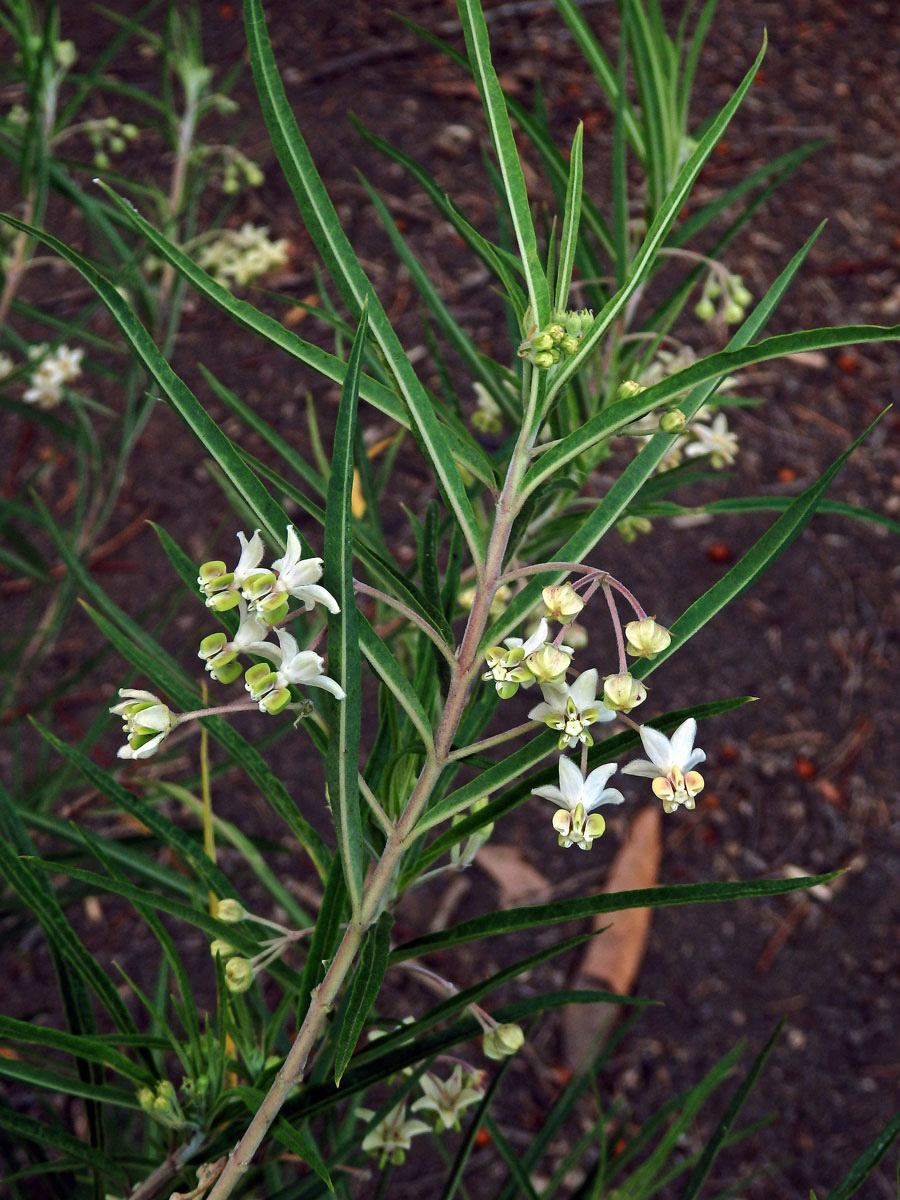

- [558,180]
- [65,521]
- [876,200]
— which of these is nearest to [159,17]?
[65,521]

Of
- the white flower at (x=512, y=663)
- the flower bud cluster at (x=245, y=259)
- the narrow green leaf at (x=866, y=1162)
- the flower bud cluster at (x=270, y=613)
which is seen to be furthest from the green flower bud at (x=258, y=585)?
the flower bud cluster at (x=245, y=259)

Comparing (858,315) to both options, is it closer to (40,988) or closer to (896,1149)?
(896,1149)

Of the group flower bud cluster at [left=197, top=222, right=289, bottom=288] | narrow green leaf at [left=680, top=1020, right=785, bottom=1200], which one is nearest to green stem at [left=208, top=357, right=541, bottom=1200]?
narrow green leaf at [left=680, top=1020, right=785, bottom=1200]

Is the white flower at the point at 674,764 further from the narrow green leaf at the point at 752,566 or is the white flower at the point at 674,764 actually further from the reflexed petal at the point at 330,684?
the reflexed petal at the point at 330,684

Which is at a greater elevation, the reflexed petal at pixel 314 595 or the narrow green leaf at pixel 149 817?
the reflexed petal at pixel 314 595

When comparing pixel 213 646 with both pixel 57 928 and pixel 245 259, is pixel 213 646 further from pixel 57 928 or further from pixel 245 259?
pixel 245 259

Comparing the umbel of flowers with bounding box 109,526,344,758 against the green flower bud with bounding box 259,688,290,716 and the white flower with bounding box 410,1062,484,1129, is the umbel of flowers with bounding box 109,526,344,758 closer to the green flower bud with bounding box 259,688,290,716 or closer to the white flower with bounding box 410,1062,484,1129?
the green flower bud with bounding box 259,688,290,716

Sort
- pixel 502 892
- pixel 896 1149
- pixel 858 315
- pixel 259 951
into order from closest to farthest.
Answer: pixel 259 951, pixel 896 1149, pixel 502 892, pixel 858 315
